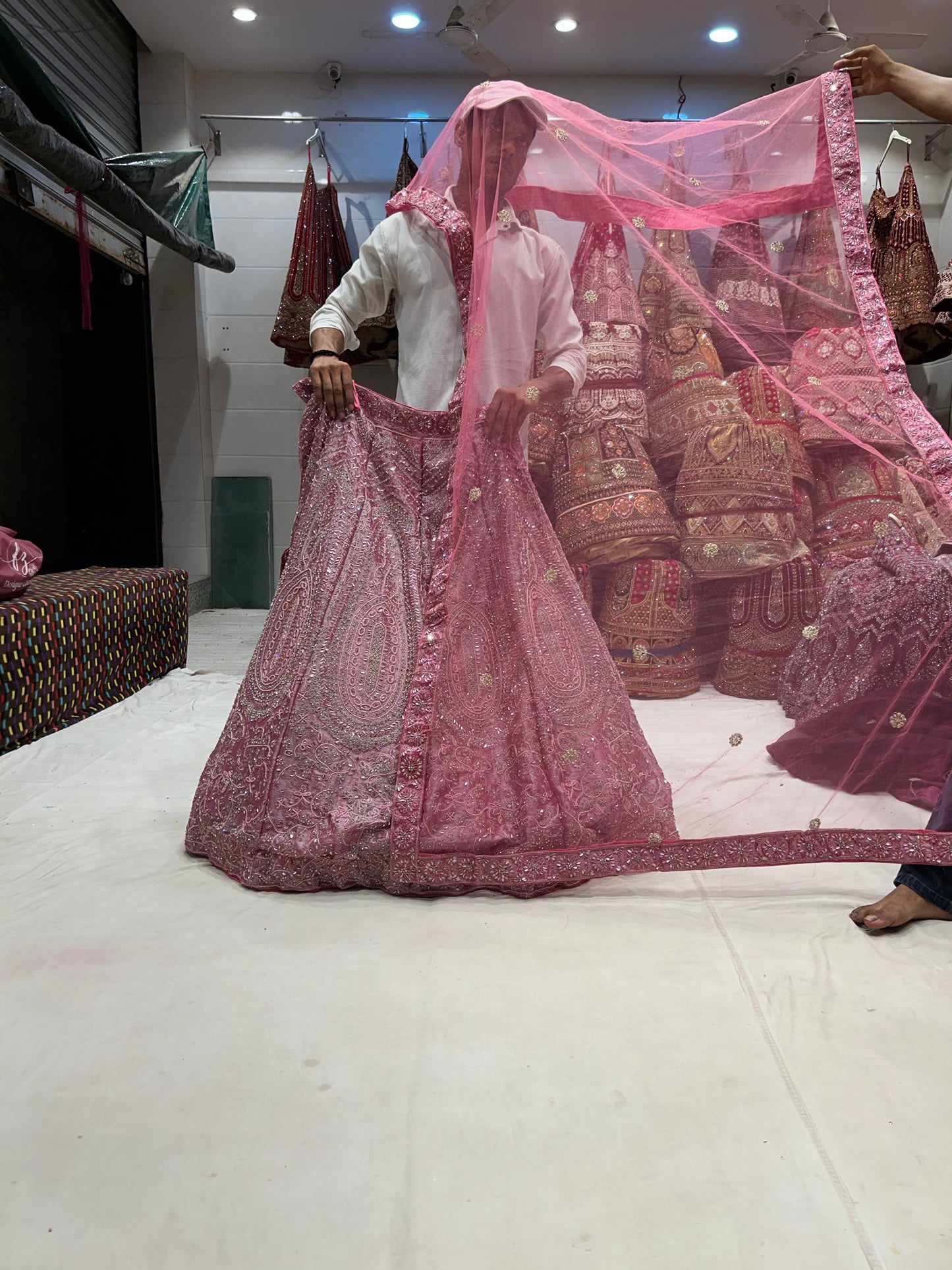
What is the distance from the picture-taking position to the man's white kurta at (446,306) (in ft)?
5.00

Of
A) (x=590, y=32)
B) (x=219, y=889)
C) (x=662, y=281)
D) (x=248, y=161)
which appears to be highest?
(x=590, y=32)

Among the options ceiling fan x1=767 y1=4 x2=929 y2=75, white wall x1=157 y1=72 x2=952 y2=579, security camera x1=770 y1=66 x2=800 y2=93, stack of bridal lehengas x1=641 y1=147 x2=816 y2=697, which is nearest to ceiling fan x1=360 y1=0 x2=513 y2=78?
white wall x1=157 y1=72 x2=952 y2=579

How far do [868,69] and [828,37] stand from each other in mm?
2240

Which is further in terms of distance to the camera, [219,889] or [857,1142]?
[219,889]

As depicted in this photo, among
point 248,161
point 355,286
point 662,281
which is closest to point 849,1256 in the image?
point 662,281

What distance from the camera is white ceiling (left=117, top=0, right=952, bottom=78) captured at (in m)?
3.61

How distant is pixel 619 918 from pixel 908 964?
1.30 ft

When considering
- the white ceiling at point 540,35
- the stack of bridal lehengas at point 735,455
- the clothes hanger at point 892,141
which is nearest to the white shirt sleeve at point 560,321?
the stack of bridal lehengas at point 735,455

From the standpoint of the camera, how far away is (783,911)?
138cm

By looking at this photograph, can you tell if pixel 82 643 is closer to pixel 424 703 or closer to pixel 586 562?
pixel 424 703

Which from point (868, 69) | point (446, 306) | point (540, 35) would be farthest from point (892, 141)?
point (446, 306)

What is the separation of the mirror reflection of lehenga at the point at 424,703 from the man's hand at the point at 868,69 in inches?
26.9

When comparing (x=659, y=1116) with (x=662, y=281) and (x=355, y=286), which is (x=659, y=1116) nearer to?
(x=662, y=281)

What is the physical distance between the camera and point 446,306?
1.62m
